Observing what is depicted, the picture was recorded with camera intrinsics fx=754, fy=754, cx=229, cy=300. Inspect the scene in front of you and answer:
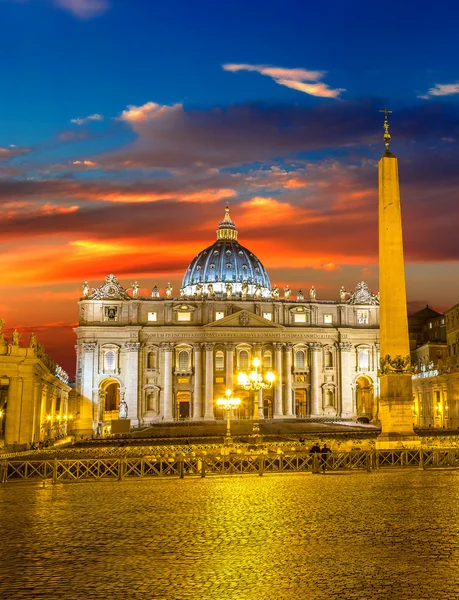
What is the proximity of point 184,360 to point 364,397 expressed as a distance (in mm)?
25311

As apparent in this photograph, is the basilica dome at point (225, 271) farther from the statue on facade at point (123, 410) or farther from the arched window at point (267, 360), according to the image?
the statue on facade at point (123, 410)

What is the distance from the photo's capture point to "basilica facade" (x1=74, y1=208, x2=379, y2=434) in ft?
296

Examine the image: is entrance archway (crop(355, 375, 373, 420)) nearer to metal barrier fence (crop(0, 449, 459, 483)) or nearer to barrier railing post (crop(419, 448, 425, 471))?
metal barrier fence (crop(0, 449, 459, 483))

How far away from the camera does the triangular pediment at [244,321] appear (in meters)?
91.4

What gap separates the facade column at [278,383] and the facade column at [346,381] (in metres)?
8.01

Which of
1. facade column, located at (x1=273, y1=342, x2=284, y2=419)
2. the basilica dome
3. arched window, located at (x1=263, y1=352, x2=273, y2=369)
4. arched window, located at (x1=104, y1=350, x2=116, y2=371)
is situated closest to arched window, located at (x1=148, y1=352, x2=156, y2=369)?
arched window, located at (x1=104, y1=350, x2=116, y2=371)

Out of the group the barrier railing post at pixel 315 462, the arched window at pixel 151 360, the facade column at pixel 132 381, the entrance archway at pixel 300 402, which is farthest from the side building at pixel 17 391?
the entrance archway at pixel 300 402

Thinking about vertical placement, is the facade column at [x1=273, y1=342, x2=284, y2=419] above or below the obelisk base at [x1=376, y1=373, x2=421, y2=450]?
above

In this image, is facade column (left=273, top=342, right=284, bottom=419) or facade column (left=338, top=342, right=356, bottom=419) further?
facade column (left=338, top=342, right=356, bottom=419)

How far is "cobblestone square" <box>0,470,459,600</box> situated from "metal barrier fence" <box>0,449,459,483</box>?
4.11 meters

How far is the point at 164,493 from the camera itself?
725 inches

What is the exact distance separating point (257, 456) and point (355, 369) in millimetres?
73769

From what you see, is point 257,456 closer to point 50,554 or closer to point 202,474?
point 202,474

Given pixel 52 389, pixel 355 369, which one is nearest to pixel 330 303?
pixel 355 369
